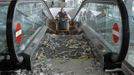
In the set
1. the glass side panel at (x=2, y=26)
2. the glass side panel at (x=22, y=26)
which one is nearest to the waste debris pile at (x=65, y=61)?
the glass side panel at (x=22, y=26)

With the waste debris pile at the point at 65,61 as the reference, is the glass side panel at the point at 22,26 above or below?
above

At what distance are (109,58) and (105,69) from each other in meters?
0.21

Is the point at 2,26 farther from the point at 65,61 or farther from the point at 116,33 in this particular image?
the point at 116,33

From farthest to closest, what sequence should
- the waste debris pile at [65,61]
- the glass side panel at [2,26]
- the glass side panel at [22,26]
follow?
the waste debris pile at [65,61] < the glass side panel at [2,26] < the glass side panel at [22,26]

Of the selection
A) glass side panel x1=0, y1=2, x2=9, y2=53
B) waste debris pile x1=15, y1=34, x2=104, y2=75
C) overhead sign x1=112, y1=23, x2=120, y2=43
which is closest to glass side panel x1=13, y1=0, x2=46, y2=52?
glass side panel x1=0, y1=2, x2=9, y2=53

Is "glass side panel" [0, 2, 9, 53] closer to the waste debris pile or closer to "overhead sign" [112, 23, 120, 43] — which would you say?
the waste debris pile

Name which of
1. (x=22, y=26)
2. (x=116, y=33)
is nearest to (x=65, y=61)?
(x=22, y=26)

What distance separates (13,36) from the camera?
3.54 metres

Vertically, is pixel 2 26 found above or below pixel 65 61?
above

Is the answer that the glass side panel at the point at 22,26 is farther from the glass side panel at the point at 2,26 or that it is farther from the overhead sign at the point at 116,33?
the overhead sign at the point at 116,33

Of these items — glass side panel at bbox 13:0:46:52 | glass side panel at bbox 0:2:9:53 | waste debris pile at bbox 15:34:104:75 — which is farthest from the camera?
waste debris pile at bbox 15:34:104:75

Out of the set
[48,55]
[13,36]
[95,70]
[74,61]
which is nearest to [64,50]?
[48,55]

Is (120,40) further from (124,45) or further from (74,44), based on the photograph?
(74,44)

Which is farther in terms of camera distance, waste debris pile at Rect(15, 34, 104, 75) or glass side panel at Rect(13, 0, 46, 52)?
waste debris pile at Rect(15, 34, 104, 75)
